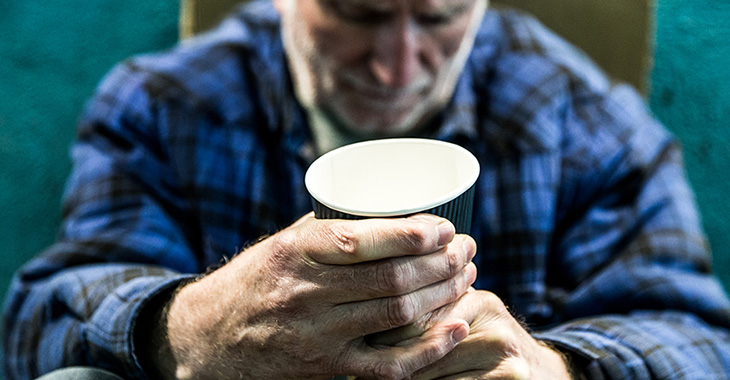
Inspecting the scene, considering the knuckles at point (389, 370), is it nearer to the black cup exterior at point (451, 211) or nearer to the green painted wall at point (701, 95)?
the black cup exterior at point (451, 211)

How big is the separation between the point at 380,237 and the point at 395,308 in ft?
0.24

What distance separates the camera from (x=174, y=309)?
783 mm

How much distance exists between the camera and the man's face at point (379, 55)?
42.9 inches

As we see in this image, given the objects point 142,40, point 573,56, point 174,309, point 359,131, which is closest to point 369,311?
point 174,309

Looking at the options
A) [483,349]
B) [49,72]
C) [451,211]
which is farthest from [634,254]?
[49,72]

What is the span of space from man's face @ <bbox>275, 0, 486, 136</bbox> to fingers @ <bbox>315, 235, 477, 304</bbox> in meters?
0.54

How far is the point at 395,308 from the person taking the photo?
61cm

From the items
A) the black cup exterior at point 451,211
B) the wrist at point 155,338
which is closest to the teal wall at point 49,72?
the wrist at point 155,338

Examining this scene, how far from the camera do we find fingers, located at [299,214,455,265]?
57cm

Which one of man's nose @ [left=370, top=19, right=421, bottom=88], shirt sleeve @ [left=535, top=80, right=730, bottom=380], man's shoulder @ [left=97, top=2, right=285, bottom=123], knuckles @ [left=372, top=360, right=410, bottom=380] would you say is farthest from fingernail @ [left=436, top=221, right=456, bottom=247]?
man's shoulder @ [left=97, top=2, right=285, bottom=123]

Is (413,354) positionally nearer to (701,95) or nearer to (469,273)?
(469,273)

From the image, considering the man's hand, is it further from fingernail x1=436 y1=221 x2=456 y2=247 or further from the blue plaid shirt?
the blue plaid shirt

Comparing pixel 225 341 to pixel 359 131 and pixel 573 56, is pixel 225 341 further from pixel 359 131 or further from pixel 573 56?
pixel 573 56

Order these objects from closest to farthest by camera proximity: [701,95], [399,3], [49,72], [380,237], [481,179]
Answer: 1. [380,237]
2. [399,3]
3. [481,179]
4. [701,95]
5. [49,72]
